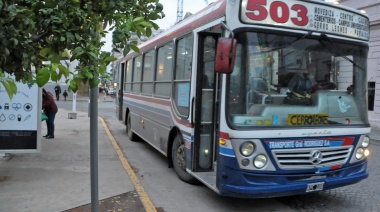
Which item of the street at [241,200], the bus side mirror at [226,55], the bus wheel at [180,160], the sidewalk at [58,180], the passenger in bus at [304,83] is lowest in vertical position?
the street at [241,200]

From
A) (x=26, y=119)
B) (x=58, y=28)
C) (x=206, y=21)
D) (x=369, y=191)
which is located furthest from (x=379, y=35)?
(x=58, y=28)

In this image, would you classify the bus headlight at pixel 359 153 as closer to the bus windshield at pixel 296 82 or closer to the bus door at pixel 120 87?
the bus windshield at pixel 296 82

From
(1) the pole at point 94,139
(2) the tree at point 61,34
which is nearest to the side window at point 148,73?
(1) the pole at point 94,139

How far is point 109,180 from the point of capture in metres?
6.31

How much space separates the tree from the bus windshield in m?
2.16

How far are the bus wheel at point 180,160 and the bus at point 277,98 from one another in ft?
1.31

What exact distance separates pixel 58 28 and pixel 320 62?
3.66m

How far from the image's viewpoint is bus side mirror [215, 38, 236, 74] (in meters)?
4.14

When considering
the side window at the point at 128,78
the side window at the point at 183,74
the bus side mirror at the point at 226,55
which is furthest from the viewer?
the side window at the point at 128,78

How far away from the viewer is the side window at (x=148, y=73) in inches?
323

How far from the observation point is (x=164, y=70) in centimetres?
727

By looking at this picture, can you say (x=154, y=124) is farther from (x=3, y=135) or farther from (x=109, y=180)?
(x=3, y=135)

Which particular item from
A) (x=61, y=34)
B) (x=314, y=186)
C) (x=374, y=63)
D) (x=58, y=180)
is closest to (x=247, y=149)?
(x=314, y=186)

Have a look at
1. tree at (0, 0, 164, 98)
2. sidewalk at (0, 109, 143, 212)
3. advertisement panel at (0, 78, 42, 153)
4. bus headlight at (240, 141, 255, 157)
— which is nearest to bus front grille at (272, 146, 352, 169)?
bus headlight at (240, 141, 255, 157)
